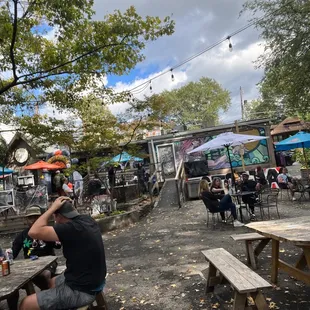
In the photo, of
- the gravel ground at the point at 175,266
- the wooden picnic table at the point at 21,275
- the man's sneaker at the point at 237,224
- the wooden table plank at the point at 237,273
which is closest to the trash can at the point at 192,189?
the gravel ground at the point at 175,266

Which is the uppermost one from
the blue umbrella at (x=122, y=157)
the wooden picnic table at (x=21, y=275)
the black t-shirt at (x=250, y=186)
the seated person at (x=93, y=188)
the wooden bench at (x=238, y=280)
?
the blue umbrella at (x=122, y=157)

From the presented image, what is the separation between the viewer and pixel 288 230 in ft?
11.9

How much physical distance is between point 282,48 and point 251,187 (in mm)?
5527

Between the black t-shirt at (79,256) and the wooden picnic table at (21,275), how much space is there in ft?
1.66

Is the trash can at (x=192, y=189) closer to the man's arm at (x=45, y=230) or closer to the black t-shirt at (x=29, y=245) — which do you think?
the black t-shirt at (x=29, y=245)

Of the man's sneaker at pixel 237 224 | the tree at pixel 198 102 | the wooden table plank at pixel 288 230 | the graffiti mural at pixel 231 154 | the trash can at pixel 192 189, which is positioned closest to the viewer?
the wooden table plank at pixel 288 230

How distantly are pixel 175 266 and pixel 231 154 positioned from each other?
14445 millimetres

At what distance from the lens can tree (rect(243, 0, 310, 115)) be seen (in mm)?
10386

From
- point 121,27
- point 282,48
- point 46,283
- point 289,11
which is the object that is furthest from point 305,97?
point 46,283

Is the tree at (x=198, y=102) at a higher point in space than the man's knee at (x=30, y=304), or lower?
higher

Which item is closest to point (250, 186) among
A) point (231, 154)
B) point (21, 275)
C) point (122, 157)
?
point (122, 157)

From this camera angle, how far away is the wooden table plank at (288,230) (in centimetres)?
320

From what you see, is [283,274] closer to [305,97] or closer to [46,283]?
[46,283]

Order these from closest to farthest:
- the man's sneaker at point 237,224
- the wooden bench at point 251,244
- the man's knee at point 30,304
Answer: the man's knee at point 30,304 → the wooden bench at point 251,244 → the man's sneaker at point 237,224
